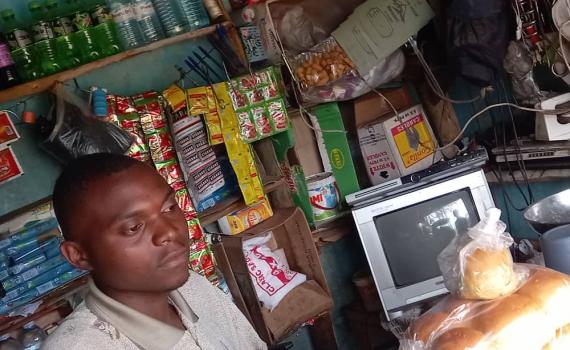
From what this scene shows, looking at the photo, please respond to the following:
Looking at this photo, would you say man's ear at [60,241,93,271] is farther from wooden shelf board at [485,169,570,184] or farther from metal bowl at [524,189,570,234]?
wooden shelf board at [485,169,570,184]

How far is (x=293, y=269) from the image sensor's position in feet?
8.68

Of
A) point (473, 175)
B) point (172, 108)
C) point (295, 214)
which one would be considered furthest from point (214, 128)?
point (473, 175)

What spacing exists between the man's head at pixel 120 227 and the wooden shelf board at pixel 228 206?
1172 mm

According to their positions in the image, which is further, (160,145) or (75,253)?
(160,145)

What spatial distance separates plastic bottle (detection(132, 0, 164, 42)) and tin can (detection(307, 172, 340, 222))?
95cm

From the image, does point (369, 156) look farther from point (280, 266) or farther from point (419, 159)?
point (280, 266)

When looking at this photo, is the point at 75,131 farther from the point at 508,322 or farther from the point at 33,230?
the point at 508,322

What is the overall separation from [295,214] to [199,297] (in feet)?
3.39

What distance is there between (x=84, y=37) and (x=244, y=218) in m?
0.92

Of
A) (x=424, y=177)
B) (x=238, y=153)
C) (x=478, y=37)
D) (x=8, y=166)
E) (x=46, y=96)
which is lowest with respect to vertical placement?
(x=424, y=177)

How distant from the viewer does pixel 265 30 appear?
8.59ft

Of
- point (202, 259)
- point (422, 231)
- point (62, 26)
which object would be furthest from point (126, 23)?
point (422, 231)

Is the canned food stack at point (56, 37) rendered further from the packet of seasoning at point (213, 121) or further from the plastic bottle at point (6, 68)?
the packet of seasoning at point (213, 121)

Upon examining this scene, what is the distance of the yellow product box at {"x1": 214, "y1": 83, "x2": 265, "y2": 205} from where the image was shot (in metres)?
2.37
